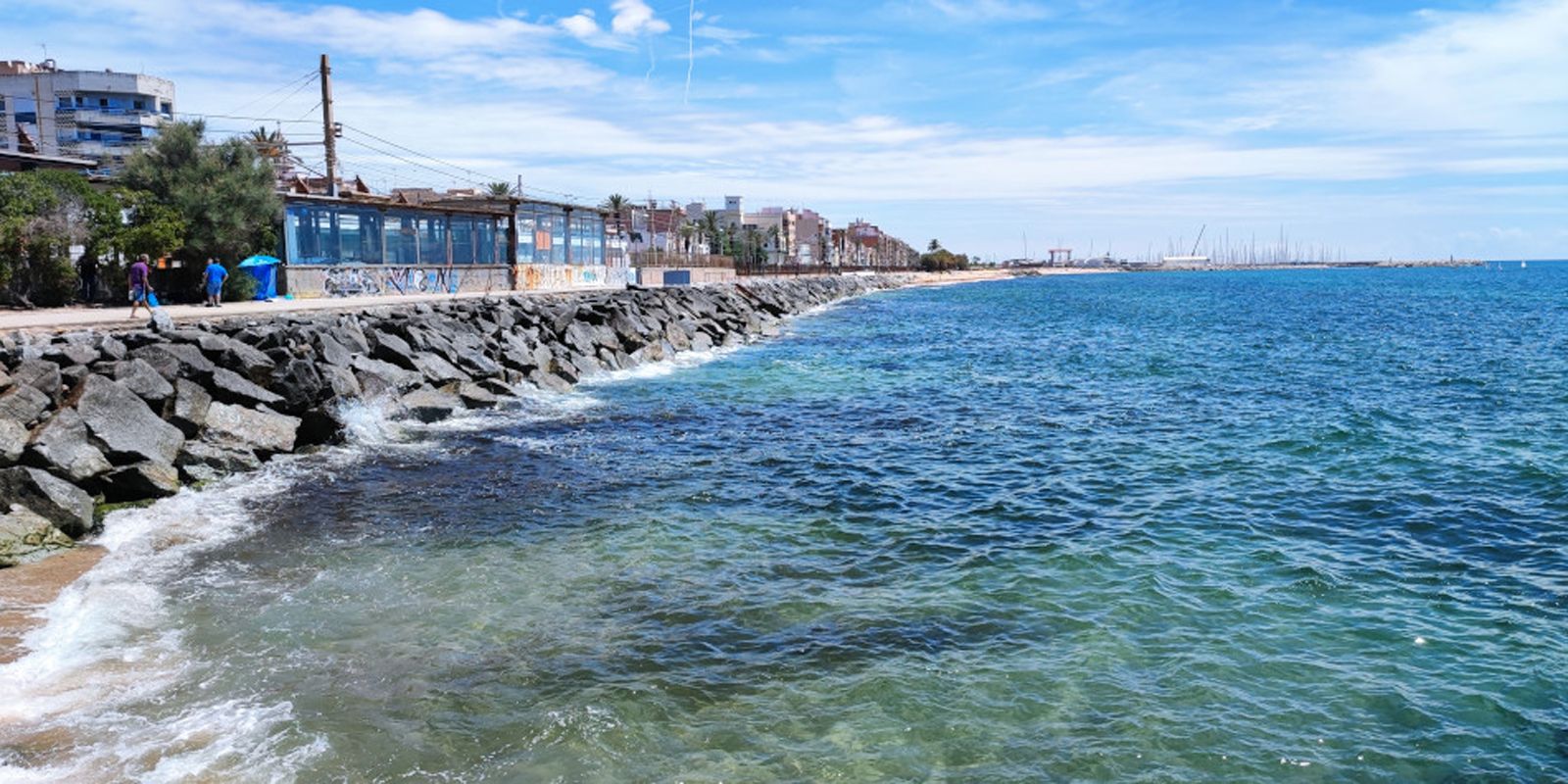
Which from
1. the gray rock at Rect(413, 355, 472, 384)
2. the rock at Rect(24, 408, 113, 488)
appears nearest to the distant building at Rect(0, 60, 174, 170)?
the gray rock at Rect(413, 355, 472, 384)

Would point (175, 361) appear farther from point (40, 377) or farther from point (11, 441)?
point (11, 441)

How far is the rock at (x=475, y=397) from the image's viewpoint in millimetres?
20594

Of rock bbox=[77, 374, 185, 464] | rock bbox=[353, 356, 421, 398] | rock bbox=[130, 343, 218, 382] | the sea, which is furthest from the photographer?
rock bbox=[353, 356, 421, 398]

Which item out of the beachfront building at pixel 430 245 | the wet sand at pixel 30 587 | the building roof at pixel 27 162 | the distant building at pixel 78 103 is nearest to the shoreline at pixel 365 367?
the wet sand at pixel 30 587

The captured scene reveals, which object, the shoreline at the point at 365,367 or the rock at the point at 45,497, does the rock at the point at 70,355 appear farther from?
the rock at the point at 45,497

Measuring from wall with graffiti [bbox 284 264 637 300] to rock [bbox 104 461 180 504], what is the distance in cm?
1997

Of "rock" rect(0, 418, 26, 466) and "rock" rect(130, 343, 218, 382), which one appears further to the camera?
"rock" rect(130, 343, 218, 382)

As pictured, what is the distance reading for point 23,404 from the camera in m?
13.1

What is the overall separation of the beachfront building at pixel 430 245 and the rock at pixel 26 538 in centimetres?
2216

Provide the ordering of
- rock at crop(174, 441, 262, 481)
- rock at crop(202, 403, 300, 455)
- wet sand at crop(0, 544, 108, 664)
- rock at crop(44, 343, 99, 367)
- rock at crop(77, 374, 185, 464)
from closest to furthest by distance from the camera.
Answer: wet sand at crop(0, 544, 108, 664) → rock at crop(77, 374, 185, 464) → rock at crop(174, 441, 262, 481) → rock at crop(202, 403, 300, 455) → rock at crop(44, 343, 99, 367)

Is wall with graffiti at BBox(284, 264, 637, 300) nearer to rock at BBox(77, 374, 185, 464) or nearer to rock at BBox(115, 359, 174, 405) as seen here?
rock at BBox(115, 359, 174, 405)

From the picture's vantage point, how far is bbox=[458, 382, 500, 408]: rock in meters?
20.6

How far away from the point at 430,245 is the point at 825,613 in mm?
32921

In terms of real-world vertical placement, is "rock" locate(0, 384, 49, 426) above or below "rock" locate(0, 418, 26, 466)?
above
